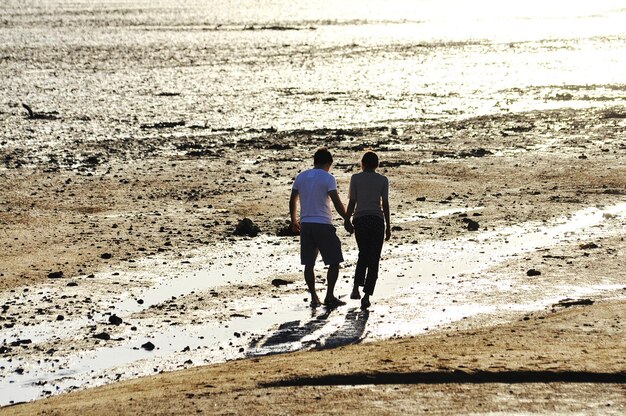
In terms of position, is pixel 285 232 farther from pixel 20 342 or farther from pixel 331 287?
pixel 20 342

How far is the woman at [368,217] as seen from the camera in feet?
37.8

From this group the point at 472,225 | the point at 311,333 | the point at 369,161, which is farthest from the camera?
the point at 472,225

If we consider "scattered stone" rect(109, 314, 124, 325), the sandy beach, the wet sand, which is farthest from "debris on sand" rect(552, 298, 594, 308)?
"scattered stone" rect(109, 314, 124, 325)

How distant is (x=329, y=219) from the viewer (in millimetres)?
11672

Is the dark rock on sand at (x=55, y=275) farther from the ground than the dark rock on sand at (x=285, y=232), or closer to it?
farther from the ground

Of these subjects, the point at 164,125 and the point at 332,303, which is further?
the point at 164,125

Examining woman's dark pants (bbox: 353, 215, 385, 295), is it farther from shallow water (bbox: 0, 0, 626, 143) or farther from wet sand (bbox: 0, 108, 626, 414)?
shallow water (bbox: 0, 0, 626, 143)

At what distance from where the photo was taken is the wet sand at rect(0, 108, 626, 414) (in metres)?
8.87

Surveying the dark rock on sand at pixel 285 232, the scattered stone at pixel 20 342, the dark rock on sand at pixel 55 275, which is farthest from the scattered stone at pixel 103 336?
the dark rock on sand at pixel 285 232

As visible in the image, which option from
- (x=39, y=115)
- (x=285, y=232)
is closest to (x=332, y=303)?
(x=285, y=232)

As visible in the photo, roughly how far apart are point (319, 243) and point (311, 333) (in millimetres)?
1139

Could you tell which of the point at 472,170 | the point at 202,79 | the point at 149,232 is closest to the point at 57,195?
the point at 149,232

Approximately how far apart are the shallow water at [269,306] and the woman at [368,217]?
1.03 feet

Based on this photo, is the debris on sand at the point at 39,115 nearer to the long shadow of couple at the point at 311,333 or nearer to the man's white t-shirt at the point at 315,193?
the man's white t-shirt at the point at 315,193
